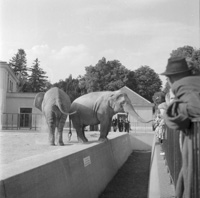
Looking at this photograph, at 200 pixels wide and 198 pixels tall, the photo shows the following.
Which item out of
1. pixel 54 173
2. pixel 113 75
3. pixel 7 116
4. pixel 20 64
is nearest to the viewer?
pixel 54 173

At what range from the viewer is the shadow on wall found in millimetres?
20750

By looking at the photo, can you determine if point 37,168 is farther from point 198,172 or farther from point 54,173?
point 198,172

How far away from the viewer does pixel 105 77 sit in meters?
61.7

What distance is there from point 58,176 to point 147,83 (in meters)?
65.1

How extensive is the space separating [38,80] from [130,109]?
62521mm

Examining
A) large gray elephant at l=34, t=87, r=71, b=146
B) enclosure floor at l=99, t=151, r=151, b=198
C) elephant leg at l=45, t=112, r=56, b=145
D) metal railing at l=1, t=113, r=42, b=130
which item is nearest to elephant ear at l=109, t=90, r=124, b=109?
large gray elephant at l=34, t=87, r=71, b=146

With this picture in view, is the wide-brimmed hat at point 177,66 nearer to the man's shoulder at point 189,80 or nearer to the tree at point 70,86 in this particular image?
the man's shoulder at point 189,80

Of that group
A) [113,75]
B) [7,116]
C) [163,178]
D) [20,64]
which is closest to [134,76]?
[113,75]

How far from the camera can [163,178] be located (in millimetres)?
6000

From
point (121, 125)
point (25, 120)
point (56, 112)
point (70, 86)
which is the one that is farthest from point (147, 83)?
point (56, 112)

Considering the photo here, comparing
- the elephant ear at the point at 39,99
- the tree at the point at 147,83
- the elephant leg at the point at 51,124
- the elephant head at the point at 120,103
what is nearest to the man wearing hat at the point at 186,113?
the elephant head at the point at 120,103

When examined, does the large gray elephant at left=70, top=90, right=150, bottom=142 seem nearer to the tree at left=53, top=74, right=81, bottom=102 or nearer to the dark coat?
the dark coat

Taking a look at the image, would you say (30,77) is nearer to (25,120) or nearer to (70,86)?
(70,86)

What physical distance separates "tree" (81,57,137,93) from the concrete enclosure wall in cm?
5186
